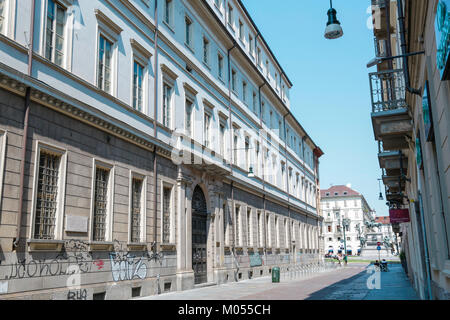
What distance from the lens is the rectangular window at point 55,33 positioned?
12.7 metres

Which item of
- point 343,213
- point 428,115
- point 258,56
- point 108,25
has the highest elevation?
point 258,56

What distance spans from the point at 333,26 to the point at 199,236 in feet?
47.2

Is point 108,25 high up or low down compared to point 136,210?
up

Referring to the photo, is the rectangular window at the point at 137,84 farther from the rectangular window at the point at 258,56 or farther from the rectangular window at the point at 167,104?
the rectangular window at the point at 258,56

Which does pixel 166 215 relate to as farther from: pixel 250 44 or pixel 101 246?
pixel 250 44

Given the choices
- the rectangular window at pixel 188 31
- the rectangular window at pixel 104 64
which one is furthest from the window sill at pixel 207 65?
the rectangular window at pixel 104 64

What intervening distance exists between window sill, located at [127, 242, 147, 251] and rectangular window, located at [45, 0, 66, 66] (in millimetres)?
6712

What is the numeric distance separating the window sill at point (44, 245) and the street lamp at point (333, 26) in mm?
9065

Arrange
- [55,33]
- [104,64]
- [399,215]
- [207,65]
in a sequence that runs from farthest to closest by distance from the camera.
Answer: [207,65] < [399,215] < [104,64] < [55,33]

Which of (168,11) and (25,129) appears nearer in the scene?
(25,129)

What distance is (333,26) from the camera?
1077cm

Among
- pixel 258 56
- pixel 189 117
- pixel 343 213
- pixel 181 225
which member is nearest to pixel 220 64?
pixel 189 117

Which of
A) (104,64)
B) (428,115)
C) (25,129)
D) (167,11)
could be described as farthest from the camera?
(167,11)
